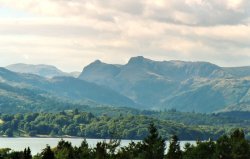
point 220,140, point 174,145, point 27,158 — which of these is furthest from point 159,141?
point 27,158

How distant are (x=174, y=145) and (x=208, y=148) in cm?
1092

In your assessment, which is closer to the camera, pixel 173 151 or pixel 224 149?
pixel 173 151

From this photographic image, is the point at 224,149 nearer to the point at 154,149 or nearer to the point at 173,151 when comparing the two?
the point at 173,151

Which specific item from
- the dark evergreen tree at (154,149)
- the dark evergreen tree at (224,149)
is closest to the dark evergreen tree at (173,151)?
the dark evergreen tree at (154,149)

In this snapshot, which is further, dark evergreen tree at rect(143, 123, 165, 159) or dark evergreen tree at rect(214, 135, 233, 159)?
dark evergreen tree at rect(214, 135, 233, 159)

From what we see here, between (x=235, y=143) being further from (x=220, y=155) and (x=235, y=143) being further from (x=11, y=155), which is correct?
(x=11, y=155)

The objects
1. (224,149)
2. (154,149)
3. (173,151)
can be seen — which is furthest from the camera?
(224,149)

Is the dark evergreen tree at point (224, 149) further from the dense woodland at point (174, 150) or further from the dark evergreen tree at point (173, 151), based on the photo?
the dark evergreen tree at point (173, 151)

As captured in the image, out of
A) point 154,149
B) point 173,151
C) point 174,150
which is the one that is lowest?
point 173,151

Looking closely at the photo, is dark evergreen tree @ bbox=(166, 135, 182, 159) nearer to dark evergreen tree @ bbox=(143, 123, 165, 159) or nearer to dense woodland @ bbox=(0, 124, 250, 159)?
dense woodland @ bbox=(0, 124, 250, 159)

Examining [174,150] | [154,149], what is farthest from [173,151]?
[154,149]

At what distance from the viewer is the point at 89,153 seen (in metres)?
144

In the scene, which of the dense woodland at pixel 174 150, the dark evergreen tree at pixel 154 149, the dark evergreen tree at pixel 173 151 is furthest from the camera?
the dark evergreen tree at pixel 154 149

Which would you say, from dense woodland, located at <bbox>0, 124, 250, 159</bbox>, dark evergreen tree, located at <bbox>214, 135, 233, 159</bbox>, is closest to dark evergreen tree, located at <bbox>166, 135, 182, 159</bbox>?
dense woodland, located at <bbox>0, 124, 250, 159</bbox>
